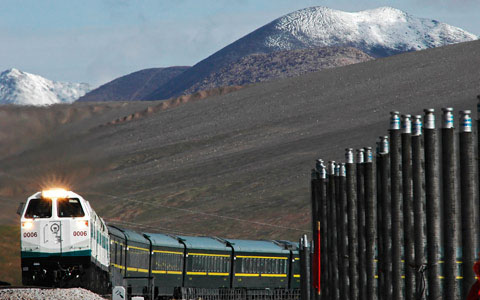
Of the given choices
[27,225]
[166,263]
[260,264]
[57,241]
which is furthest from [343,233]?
[260,264]

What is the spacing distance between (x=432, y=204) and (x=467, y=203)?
3.15 m

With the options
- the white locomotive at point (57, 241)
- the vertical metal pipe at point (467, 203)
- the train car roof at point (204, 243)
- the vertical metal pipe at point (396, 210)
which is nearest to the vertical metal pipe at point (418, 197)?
the vertical metal pipe at point (396, 210)

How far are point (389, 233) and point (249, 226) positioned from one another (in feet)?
409

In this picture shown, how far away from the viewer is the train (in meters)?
42.7

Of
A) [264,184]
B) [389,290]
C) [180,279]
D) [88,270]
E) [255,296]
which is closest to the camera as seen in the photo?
[389,290]

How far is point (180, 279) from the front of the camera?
65.2 m

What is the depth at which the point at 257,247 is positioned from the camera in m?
74.5

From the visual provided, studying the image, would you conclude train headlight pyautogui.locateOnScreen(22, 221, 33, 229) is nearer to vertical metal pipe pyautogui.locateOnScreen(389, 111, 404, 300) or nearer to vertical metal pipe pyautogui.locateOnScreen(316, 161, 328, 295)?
vertical metal pipe pyautogui.locateOnScreen(389, 111, 404, 300)

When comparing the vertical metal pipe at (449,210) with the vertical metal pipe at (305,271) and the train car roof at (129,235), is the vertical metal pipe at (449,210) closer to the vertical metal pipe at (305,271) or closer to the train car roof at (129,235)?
the vertical metal pipe at (305,271)

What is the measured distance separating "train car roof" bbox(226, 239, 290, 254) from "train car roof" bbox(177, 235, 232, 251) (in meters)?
0.93

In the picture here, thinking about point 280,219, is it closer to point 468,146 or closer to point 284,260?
point 284,260

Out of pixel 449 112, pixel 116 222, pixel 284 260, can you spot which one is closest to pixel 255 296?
pixel 284 260

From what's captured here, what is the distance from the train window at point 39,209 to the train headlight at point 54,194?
0.21 m

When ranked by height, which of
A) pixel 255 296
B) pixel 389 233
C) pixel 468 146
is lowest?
pixel 255 296
